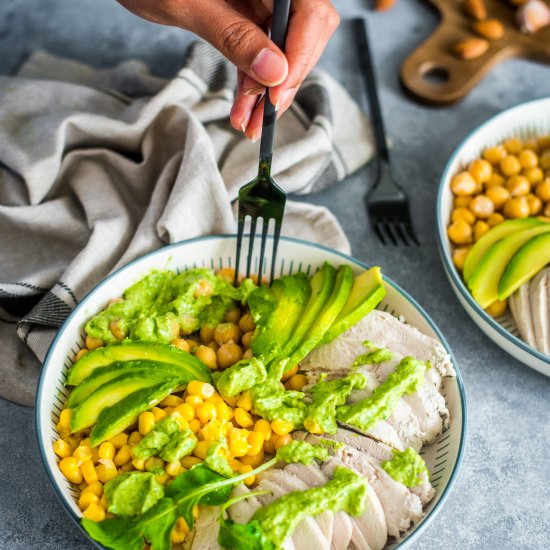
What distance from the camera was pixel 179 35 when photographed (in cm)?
436

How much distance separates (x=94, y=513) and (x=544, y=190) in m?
2.66

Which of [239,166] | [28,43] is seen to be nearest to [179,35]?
[28,43]

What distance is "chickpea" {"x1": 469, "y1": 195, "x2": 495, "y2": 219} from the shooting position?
136 inches

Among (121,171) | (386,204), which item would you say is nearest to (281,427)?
(386,204)

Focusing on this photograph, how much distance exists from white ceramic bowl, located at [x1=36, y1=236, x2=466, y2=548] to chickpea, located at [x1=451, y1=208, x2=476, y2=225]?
2.39ft

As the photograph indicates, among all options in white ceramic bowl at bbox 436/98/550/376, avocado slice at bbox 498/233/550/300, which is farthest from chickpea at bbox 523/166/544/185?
avocado slice at bbox 498/233/550/300

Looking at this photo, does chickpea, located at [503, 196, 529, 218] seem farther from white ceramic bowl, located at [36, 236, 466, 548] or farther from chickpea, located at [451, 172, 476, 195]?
white ceramic bowl, located at [36, 236, 466, 548]

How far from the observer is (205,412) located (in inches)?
99.0

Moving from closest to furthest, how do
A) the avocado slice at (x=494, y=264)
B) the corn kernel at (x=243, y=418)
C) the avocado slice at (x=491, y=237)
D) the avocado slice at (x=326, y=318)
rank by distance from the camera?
the corn kernel at (x=243, y=418) < the avocado slice at (x=326, y=318) < the avocado slice at (x=494, y=264) < the avocado slice at (x=491, y=237)

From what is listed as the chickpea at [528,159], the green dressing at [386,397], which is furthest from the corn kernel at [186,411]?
the chickpea at [528,159]

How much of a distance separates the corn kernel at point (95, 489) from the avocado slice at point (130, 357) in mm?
433

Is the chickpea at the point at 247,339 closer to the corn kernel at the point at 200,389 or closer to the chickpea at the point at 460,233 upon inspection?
the corn kernel at the point at 200,389

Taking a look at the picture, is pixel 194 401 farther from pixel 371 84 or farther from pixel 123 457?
pixel 371 84

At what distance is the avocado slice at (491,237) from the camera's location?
10.5 ft
